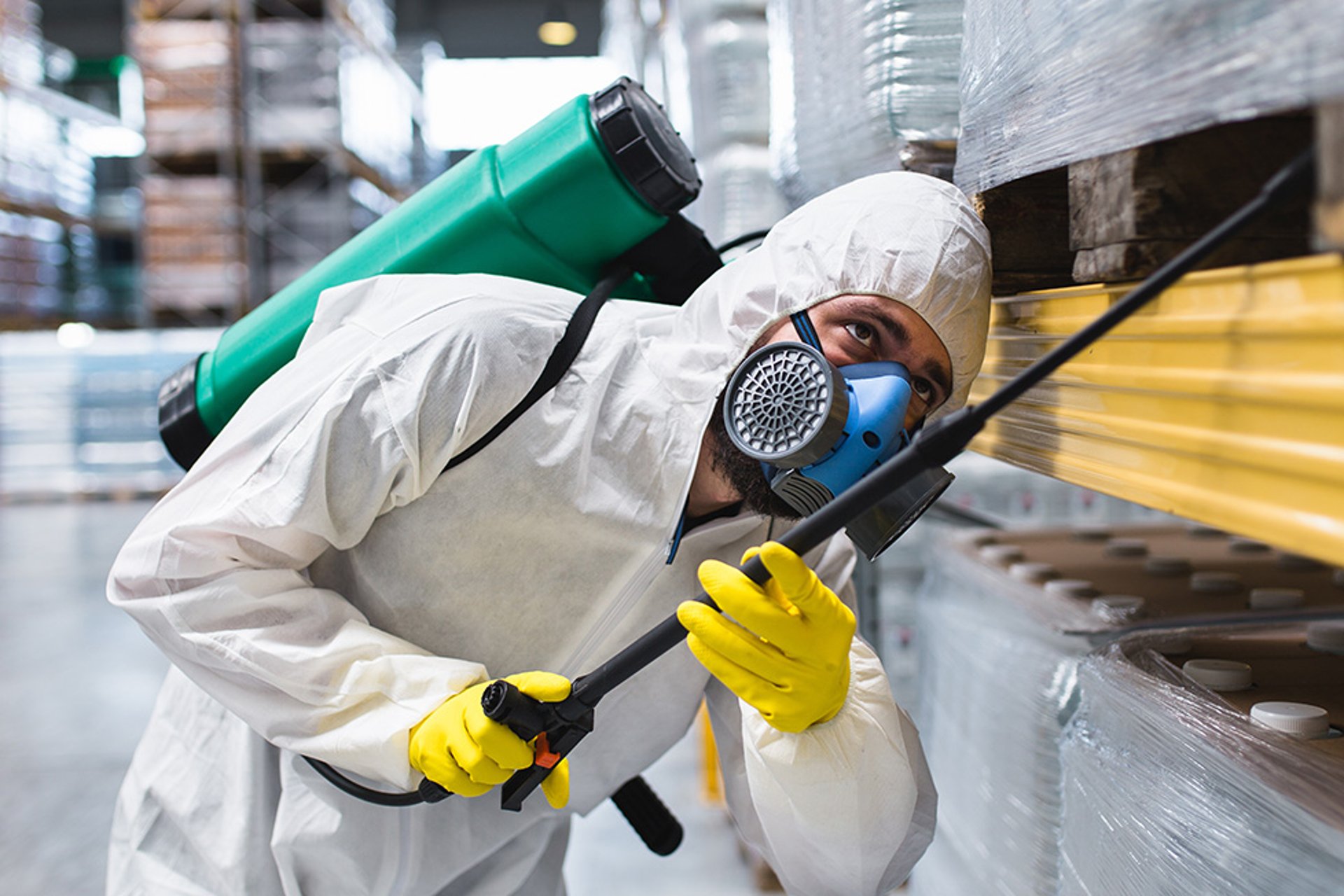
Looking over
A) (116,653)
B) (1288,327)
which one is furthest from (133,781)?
(116,653)

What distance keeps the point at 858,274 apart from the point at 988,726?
31.6 inches

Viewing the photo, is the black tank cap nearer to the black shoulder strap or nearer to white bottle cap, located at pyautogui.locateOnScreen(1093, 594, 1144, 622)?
the black shoulder strap

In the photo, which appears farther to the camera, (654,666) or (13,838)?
(13,838)

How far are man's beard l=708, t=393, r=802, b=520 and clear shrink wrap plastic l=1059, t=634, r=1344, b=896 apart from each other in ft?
1.38

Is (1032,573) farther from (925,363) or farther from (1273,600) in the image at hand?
(925,363)

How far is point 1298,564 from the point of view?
1831 mm

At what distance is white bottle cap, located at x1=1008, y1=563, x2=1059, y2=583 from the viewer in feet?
5.70

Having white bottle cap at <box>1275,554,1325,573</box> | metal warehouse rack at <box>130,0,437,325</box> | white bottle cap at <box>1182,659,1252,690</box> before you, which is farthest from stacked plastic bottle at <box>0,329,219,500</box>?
white bottle cap at <box>1182,659,1252,690</box>

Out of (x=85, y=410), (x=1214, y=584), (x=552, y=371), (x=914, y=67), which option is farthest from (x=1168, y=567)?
(x=85, y=410)

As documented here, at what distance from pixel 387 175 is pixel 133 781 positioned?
883cm

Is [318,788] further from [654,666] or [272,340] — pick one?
[272,340]

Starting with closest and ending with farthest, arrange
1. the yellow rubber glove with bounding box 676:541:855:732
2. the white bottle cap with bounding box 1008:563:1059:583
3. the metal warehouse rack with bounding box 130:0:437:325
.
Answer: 1. the yellow rubber glove with bounding box 676:541:855:732
2. the white bottle cap with bounding box 1008:563:1059:583
3. the metal warehouse rack with bounding box 130:0:437:325

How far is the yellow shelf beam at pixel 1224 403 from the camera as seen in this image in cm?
64

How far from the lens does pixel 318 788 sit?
5.04 ft
